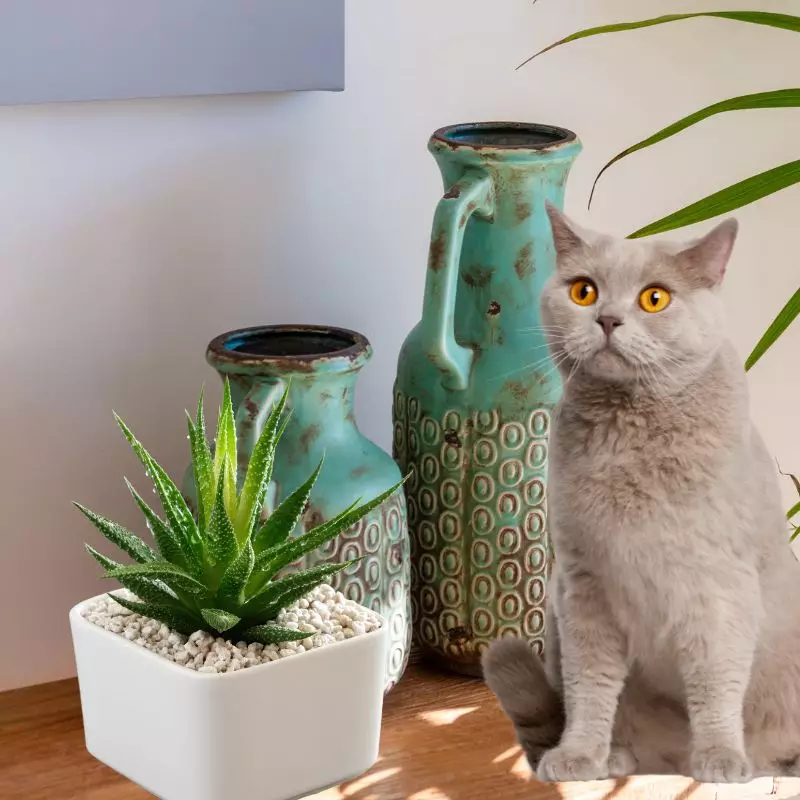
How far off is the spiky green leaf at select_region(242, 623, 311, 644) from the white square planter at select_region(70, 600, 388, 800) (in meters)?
0.01

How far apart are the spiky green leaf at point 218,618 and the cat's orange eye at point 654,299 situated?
0.83ft

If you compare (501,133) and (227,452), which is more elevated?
(501,133)

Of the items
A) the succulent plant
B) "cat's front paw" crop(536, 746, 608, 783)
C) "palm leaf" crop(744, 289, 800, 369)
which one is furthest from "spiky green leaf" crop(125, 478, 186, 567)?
"palm leaf" crop(744, 289, 800, 369)

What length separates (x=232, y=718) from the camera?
606mm

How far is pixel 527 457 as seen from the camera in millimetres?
827

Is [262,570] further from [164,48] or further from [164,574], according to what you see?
[164,48]

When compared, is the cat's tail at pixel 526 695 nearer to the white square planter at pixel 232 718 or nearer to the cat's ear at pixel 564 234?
the white square planter at pixel 232 718

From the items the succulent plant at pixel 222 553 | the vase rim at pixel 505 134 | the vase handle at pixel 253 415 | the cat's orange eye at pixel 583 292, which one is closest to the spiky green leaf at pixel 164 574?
the succulent plant at pixel 222 553

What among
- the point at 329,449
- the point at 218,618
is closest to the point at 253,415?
the point at 329,449

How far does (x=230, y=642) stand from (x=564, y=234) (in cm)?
27

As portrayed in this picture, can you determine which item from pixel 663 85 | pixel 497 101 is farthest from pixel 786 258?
pixel 497 101

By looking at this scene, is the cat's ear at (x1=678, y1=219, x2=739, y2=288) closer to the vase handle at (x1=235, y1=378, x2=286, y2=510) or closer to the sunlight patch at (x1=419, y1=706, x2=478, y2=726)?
the vase handle at (x1=235, y1=378, x2=286, y2=510)

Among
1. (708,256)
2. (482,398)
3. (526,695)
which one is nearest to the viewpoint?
(708,256)

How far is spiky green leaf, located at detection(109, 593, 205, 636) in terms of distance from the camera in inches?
25.1
